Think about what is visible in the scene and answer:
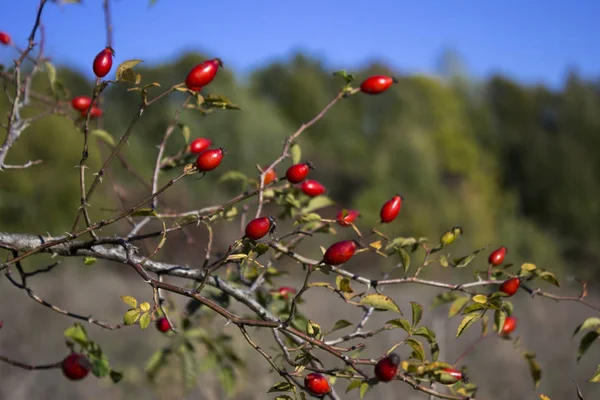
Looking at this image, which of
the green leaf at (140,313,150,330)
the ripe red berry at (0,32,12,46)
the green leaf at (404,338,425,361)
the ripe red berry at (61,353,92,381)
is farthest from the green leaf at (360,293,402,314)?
the ripe red berry at (0,32,12,46)

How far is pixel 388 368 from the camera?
65 cm

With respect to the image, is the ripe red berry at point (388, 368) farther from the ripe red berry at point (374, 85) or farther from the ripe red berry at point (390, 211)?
the ripe red berry at point (374, 85)

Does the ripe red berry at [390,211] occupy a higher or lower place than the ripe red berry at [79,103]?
lower

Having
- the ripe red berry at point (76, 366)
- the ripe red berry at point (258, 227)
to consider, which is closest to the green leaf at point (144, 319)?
the ripe red berry at point (258, 227)

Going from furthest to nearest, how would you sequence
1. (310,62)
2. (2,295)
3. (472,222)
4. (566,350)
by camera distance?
(310,62), (472,222), (566,350), (2,295)

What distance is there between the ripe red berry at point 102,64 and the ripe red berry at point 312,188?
433mm

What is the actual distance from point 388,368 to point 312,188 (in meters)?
0.50

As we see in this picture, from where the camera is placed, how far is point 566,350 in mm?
5566

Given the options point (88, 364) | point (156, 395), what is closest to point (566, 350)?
point (156, 395)

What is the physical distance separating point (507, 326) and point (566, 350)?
16.6 feet

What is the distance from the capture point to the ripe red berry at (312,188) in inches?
43.3

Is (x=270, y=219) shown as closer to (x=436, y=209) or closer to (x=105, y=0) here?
(x=105, y=0)

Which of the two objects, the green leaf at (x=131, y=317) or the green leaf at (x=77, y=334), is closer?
the green leaf at (x=131, y=317)

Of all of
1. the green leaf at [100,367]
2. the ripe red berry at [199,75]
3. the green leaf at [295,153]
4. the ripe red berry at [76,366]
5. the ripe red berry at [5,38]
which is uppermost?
→ the ripe red berry at [5,38]
